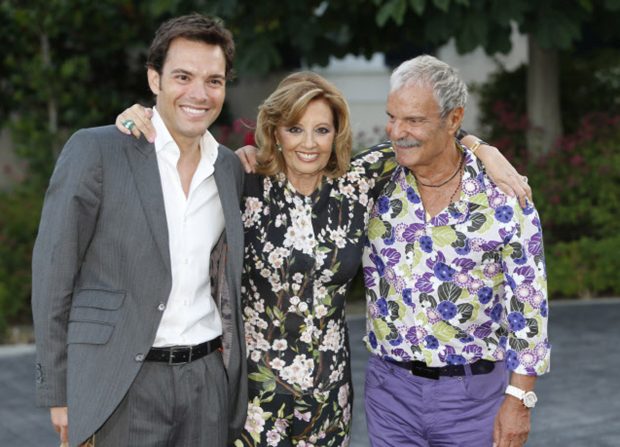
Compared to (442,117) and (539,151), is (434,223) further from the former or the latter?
→ (539,151)

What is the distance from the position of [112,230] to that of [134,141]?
0.34 metres

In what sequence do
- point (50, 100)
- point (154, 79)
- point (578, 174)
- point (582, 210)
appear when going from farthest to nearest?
point (50, 100) → point (578, 174) → point (582, 210) → point (154, 79)

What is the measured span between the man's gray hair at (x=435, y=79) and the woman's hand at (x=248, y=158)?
613mm

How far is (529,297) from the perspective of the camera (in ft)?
11.8

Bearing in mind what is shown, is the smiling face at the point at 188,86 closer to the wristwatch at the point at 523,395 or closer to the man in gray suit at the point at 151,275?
the man in gray suit at the point at 151,275

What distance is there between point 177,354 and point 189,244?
384mm

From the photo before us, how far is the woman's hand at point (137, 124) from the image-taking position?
137 inches

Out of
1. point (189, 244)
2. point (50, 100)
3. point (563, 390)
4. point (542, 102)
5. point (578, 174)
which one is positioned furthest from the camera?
point (50, 100)

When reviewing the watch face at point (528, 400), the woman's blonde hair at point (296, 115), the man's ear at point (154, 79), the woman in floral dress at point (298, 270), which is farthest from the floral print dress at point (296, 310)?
the watch face at point (528, 400)

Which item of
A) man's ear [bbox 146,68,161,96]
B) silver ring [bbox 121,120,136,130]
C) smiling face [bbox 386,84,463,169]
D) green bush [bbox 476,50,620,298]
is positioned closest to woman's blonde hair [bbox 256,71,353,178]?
smiling face [bbox 386,84,463,169]

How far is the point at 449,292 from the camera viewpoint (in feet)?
12.2

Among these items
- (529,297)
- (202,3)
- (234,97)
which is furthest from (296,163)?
(234,97)

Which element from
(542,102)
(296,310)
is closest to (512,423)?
(296,310)

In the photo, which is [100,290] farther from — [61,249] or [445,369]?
[445,369]
